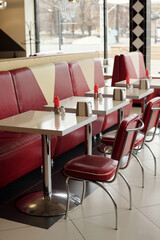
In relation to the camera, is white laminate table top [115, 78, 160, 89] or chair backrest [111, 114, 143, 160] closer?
chair backrest [111, 114, 143, 160]

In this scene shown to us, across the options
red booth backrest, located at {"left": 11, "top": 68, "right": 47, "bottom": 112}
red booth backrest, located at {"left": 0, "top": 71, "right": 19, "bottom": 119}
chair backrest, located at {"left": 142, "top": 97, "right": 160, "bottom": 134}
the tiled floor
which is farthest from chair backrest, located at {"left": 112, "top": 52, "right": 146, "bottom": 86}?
the tiled floor

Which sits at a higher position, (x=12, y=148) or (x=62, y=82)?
(x=62, y=82)

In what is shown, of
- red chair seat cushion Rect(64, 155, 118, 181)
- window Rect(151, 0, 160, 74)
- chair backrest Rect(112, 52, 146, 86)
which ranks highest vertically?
window Rect(151, 0, 160, 74)

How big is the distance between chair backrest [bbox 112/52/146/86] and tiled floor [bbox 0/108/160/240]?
3582 mm

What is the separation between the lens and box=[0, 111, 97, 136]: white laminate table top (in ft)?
9.64

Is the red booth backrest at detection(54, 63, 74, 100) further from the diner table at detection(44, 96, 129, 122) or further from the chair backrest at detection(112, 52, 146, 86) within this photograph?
the chair backrest at detection(112, 52, 146, 86)

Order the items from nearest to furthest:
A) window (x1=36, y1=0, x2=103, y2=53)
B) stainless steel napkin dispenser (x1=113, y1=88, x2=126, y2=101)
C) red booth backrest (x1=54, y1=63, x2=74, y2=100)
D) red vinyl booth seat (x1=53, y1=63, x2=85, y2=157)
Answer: stainless steel napkin dispenser (x1=113, y1=88, x2=126, y2=101)
red vinyl booth seat (x1=53, y1=63, x2=85, y2=157)
red booth backrest (x1=54, y1=63, x2=74, y2=100)
window (x1=36, y1=0, x2=103, y2=53)

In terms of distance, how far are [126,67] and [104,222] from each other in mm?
4293

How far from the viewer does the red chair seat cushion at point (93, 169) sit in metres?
2.92

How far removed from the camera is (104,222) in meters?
3.07

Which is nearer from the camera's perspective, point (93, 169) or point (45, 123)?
point (93, 169)

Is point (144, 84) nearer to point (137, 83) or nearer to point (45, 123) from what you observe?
point (137, 83)

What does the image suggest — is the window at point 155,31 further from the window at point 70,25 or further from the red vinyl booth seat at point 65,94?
the red vinyl booth seat at point 65,94

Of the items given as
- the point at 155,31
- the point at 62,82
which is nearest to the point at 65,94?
the point at 62,82
